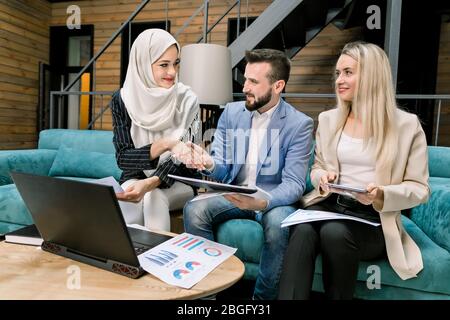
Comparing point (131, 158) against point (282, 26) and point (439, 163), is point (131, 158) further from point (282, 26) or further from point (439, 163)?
point (282, 26)

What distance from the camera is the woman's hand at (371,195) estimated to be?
3.99 feet

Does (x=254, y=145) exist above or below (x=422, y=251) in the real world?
above

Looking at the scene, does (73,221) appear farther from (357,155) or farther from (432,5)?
(432,5)

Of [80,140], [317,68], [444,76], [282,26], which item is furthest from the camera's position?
[317,68]

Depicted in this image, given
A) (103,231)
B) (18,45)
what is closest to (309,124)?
(103,231)

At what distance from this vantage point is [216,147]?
1.76 m

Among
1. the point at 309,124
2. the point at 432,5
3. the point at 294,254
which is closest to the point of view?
the point at 294,254

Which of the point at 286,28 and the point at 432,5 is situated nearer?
the point at 286,28

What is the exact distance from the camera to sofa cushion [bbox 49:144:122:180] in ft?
7.97

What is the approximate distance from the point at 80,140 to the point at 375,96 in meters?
2.10

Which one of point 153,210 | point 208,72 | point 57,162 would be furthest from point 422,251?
point 57,162

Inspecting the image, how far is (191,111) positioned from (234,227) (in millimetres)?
630

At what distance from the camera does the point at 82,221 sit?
0.83 m
